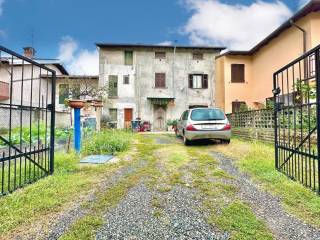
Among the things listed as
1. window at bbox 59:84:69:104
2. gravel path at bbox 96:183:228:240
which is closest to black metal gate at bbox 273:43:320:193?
gravel path at bbox 96:183:228:240

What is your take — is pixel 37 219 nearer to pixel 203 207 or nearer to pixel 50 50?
pixel 203 207

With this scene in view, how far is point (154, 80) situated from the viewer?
857 inches

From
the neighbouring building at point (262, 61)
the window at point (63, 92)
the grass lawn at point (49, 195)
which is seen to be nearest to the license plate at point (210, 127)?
the grass lawn at point (49, 195)

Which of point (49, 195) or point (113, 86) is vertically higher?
point (113, 86)

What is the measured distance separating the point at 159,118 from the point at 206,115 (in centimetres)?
1301

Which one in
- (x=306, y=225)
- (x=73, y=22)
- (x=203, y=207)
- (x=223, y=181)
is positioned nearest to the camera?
(x=306, y=225)

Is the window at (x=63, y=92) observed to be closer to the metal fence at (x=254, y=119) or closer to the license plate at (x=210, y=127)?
the metal fence at (x=254, y=119)

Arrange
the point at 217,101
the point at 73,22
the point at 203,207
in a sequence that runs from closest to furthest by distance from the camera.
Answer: the point at 203,207 → the point at 217,101 → the point at 73,22

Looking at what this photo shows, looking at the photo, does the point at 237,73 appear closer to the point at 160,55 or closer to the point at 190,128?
the point at 160,55

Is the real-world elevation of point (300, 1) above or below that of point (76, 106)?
above

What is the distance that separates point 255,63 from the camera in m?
19.6

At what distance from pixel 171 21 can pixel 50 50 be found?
1462 cm

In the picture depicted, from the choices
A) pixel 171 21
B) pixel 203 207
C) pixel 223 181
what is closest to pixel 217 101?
pixel 171 21

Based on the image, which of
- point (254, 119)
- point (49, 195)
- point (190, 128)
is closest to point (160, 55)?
point (254, 119)
